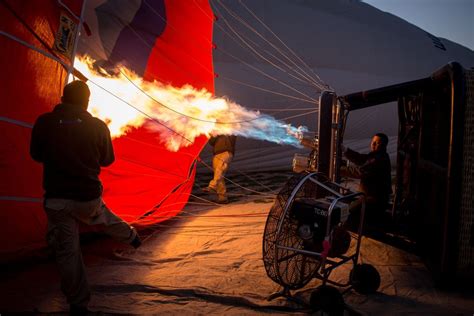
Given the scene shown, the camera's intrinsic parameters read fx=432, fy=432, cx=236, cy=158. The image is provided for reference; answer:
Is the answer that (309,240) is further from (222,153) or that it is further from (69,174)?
(222,153)

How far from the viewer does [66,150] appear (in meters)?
2.63

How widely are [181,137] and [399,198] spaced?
113 inches

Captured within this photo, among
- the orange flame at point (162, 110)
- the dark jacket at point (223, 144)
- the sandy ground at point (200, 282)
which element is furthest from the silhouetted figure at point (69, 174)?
the dark jacket at point (223, 144)

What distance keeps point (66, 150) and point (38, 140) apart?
0.63ft

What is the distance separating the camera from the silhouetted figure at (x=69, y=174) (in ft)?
8.66

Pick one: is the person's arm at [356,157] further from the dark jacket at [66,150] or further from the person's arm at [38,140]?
the person's arm at [38,140]

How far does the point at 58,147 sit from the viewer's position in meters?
2.62

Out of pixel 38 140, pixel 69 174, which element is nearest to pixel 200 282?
pixel 69 174

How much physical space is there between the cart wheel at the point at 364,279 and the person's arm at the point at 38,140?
2265mm

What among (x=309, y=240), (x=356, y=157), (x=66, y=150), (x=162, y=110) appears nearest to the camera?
(x=66, y=150)

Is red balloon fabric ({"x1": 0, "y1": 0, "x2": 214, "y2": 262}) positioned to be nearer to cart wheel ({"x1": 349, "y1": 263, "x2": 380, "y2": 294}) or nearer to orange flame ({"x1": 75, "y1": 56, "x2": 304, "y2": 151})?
orange flame ({"x1": 75, "y1": 56, "x2": 304, "y2": 151})

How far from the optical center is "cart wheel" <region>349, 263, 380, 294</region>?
122 inches

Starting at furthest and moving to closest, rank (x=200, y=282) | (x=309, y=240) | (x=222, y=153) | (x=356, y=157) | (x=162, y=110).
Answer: (x=222, y=153), (x=162, y=110), (x=356, y=157), (x=200, y=282), (x=309, y=240)

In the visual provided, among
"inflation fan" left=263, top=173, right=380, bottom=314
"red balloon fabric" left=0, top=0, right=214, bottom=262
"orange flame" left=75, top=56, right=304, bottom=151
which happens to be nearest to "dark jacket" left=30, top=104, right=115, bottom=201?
"red balloon fabric" left=0, top=0, right=214, bottom=262
